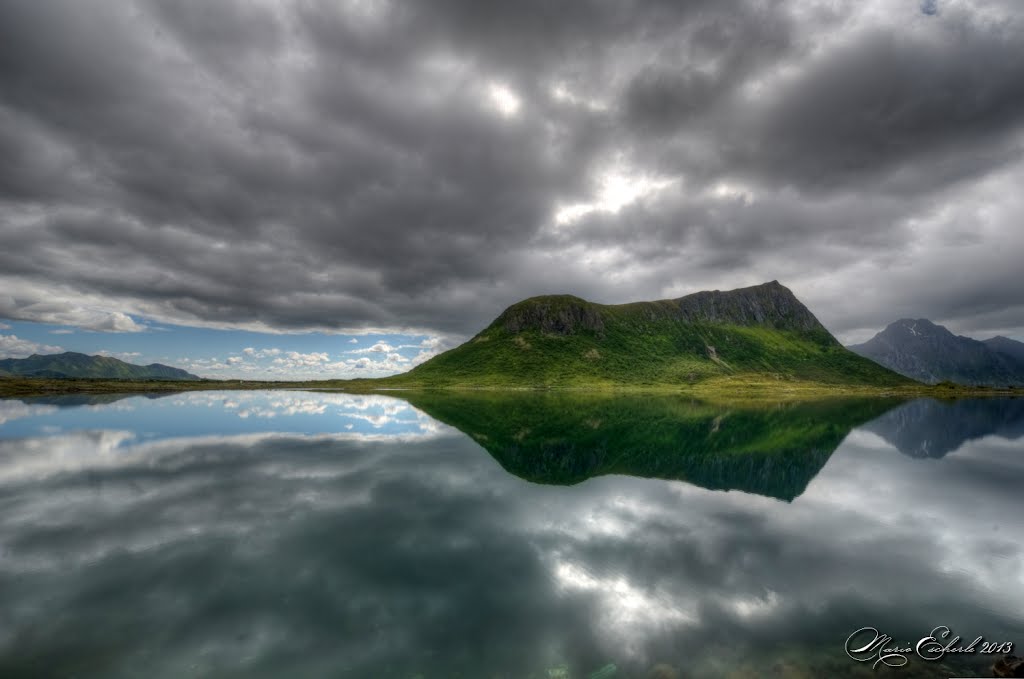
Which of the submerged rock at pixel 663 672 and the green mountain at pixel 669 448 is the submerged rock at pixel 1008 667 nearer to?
the submerged rock at pixel 663 672

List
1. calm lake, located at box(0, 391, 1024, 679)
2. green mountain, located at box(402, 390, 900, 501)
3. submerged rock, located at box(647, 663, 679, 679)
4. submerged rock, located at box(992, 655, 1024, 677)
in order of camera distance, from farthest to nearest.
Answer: green mountain, located at box(402, 390, 900, 501) → calm lake, located at box(0, 391, 1024, 679) → submerged rock, located at box(992, 655, 1024, 677) → submerged rock, located at box(647, 663, 679, 679)

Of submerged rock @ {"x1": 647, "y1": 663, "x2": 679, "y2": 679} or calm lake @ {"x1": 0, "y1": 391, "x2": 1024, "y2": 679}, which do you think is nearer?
submerged rock @ {"x1": 647, "y1": 663, "x2": 679, "y2": 679}

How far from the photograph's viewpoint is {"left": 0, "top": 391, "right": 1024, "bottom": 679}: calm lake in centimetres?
1292

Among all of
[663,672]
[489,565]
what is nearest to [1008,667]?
[663,672]

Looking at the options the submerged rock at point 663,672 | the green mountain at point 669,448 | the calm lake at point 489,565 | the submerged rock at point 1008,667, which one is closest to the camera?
the submerged rock at point 663,672

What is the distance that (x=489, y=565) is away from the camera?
19047 millimetres

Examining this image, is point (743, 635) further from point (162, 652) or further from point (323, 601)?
point (162, 652)


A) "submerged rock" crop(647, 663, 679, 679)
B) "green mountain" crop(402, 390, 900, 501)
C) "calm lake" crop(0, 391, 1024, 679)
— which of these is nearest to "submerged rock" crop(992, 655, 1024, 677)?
"calm lake" crop(0, 391, 1024, 679)

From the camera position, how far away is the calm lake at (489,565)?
509 inches

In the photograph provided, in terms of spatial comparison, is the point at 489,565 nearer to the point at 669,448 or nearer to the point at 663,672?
the point at 663,672

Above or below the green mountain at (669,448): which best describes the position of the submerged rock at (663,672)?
above

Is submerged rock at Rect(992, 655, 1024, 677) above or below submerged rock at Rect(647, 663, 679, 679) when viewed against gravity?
below

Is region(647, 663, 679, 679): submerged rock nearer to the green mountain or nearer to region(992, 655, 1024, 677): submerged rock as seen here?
region(992, 655, 1024, 677): submerged rock

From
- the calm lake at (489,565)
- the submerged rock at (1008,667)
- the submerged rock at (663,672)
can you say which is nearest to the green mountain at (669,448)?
the calm lake at (489,565)
